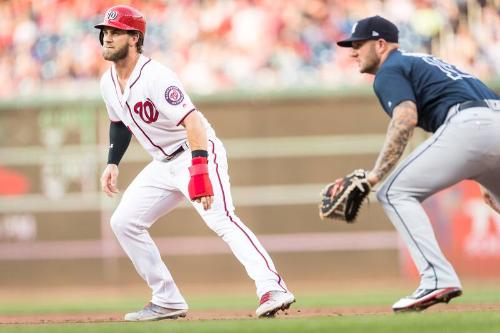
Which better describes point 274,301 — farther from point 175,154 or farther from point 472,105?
point 472,105

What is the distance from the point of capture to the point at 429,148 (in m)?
6.38

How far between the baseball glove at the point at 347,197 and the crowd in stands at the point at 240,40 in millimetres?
8133

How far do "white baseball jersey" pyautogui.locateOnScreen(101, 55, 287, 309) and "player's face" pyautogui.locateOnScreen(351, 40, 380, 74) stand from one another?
3.70ft

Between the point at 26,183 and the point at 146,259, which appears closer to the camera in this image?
the point at 146,259

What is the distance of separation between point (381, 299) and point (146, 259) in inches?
155

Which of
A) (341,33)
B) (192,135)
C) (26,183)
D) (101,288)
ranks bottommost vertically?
(101,288)

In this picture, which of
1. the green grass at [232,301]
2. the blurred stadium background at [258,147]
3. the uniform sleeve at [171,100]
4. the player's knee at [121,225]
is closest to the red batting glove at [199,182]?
the uniform sleeve at [171,100]

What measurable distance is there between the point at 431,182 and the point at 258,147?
8.60 metres

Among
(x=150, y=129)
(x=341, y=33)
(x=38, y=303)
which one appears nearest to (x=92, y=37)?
(x=341, y=33)

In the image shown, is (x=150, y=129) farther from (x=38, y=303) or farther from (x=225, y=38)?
(x=225, y=38)

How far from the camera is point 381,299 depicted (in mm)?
10672

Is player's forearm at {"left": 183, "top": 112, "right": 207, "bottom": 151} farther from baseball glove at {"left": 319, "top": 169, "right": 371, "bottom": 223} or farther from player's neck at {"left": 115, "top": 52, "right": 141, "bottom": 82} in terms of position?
baseball glove at {"left": 319, "top": 169, "right": 371, "bottom": 223}

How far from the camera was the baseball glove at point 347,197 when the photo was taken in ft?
21.2

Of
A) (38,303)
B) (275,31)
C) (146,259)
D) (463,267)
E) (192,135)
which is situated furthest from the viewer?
(275,31)
